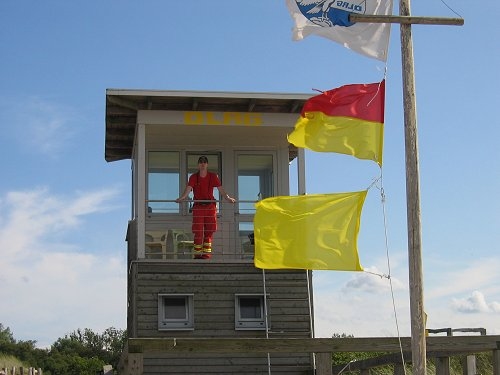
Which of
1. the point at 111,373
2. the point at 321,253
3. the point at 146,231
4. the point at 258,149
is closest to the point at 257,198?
the point at 258,149

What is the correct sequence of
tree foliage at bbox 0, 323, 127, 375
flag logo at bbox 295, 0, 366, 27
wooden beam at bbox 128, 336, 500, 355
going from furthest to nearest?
1. tree foliage at bbox 0, 323, 127, 375
2. wooden beam at bbox 128, 336, 500, 355
3. flag logo at bbox 295, 0, 366, 27

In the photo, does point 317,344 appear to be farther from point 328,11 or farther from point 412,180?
point 328,11

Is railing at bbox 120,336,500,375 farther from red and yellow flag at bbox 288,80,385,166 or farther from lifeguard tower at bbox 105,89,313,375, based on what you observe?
lifeguard tower at bbox 105,89,313,375

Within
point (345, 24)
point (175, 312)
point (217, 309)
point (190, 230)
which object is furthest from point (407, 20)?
point (190, 230)

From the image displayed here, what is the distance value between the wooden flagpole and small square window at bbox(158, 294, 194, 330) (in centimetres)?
815

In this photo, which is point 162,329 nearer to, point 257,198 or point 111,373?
point 111,373

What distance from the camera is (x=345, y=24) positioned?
1168 centimetres

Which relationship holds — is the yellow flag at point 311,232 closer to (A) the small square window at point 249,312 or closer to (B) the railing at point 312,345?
(B) the railing at point 312,345

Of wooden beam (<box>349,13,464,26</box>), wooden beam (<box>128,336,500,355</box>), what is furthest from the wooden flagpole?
wooden beam (<box>128,336,500,355</box>)

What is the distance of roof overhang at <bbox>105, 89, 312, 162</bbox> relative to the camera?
18.4m

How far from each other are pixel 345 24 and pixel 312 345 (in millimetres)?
4611

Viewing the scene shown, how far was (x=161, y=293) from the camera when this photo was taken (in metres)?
18.4

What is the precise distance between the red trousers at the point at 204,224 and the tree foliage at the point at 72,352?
35922 mm

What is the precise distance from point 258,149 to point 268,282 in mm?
3131
